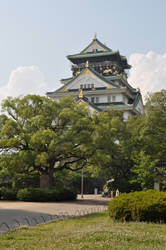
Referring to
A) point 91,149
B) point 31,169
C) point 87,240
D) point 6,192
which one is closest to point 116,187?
point 91,149

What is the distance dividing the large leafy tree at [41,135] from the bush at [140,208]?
45.8ft

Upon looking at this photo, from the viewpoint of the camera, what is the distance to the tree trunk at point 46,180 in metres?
31.8

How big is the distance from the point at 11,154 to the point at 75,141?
573cm

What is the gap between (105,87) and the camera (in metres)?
63.5

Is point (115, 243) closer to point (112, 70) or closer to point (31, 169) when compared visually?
point (31, 169)

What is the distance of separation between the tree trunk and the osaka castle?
27.2 metres

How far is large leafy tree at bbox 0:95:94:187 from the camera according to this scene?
2884 centimetres

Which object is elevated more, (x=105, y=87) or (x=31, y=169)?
(x=105, y=87)

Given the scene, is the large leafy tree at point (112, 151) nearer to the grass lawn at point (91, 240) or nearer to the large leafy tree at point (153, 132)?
the large leafy tree at point (153, 132)

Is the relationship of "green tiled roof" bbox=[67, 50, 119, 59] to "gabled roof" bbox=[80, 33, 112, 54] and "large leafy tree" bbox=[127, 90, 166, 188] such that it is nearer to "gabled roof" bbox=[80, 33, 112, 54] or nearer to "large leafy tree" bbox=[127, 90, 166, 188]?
"gabled roof" bbox=[80, 33, 112, 54]

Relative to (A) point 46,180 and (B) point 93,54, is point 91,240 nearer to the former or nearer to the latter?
(A) point 46,180

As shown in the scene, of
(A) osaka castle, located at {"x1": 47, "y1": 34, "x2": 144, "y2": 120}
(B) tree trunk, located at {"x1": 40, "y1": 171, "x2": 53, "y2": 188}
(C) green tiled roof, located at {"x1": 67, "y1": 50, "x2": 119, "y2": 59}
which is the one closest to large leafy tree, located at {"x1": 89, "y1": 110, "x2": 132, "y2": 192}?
(B) tree trunk, located at {"x1": 40, "y1": 171, "x2": 53, "y2": 188}

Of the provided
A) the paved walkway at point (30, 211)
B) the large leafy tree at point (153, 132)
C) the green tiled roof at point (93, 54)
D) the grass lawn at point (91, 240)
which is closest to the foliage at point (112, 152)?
the large leafy tree at point (153, 132)

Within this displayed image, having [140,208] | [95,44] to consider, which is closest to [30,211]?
[140,208]
